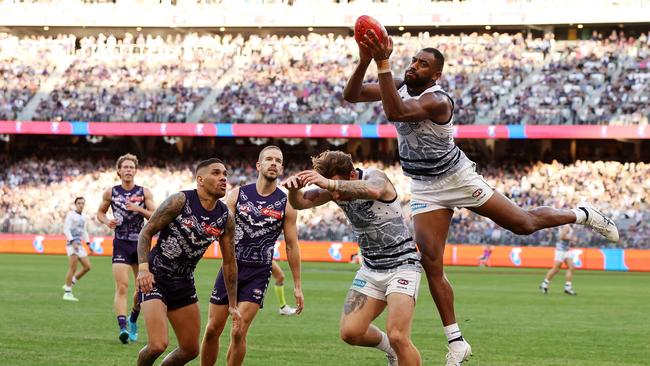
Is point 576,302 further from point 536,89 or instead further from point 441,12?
point 441,12

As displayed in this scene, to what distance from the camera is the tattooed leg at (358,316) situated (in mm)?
11133

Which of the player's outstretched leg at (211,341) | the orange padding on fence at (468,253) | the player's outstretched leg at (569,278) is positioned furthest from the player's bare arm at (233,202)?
the orange padding on fence at (468,253)

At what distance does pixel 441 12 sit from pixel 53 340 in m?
42.2

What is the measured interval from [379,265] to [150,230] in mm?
2258

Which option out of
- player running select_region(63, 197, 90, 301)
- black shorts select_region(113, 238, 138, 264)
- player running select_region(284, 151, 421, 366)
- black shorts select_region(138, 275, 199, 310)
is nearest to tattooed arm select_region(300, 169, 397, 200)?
player running select_region(284, 151, 421, 366)

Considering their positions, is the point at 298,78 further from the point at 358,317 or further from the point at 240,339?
the point at 358,317

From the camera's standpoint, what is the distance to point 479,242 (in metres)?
44.5

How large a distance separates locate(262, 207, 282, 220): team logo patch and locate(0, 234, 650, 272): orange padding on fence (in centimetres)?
3021

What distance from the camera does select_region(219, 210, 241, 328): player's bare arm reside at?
11398 mm

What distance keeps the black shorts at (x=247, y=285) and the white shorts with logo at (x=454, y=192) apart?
7.35 ft

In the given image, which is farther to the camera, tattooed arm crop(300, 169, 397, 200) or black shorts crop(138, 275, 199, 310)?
black shorts crop(138, 275, 199, 310)

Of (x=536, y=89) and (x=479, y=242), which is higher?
(x=536, y=89)

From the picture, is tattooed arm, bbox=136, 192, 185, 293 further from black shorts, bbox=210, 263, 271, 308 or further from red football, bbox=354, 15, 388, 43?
red football, bbox=354, 15, 388, 43

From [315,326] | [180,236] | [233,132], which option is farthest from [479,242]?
[180,236]
